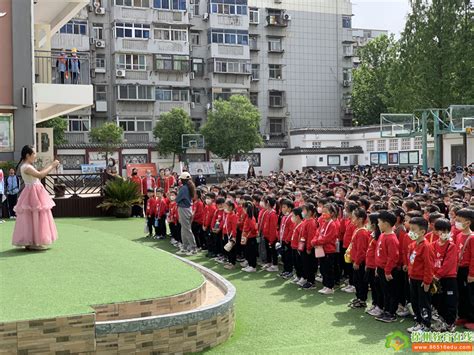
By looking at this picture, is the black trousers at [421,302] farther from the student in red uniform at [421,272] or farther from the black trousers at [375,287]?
the black trousers at [375,287]

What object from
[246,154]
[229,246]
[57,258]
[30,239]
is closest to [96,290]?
[57,258]

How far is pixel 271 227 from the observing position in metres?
10.5

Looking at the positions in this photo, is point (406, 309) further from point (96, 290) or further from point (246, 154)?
Result: point (246, 154)

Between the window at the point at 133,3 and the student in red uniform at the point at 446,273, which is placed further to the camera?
the window at the point at 133,3

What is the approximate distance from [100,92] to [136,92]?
2346 millimetres

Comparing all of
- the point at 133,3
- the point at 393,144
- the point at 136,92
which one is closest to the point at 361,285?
the point at 393,144

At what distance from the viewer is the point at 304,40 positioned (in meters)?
46.0

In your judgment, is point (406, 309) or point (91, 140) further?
point (91, 140)

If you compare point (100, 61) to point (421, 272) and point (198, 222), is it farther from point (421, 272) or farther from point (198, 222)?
point (421, 272)

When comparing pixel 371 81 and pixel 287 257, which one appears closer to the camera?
pixel 287 257

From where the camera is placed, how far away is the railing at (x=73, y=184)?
18125 mm

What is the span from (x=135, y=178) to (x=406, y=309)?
42.5 ft

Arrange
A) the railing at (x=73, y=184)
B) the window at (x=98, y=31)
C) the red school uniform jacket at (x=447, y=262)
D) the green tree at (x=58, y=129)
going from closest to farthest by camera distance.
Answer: the red school uniform jacket at (x=447, y=262) → the railing at (x=73, y=184) → the green tree at (x=58, y=129) → the window at (x=98, y=31)

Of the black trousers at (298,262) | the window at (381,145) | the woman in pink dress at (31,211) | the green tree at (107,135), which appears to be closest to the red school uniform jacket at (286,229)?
the black trousers at (298,262)
